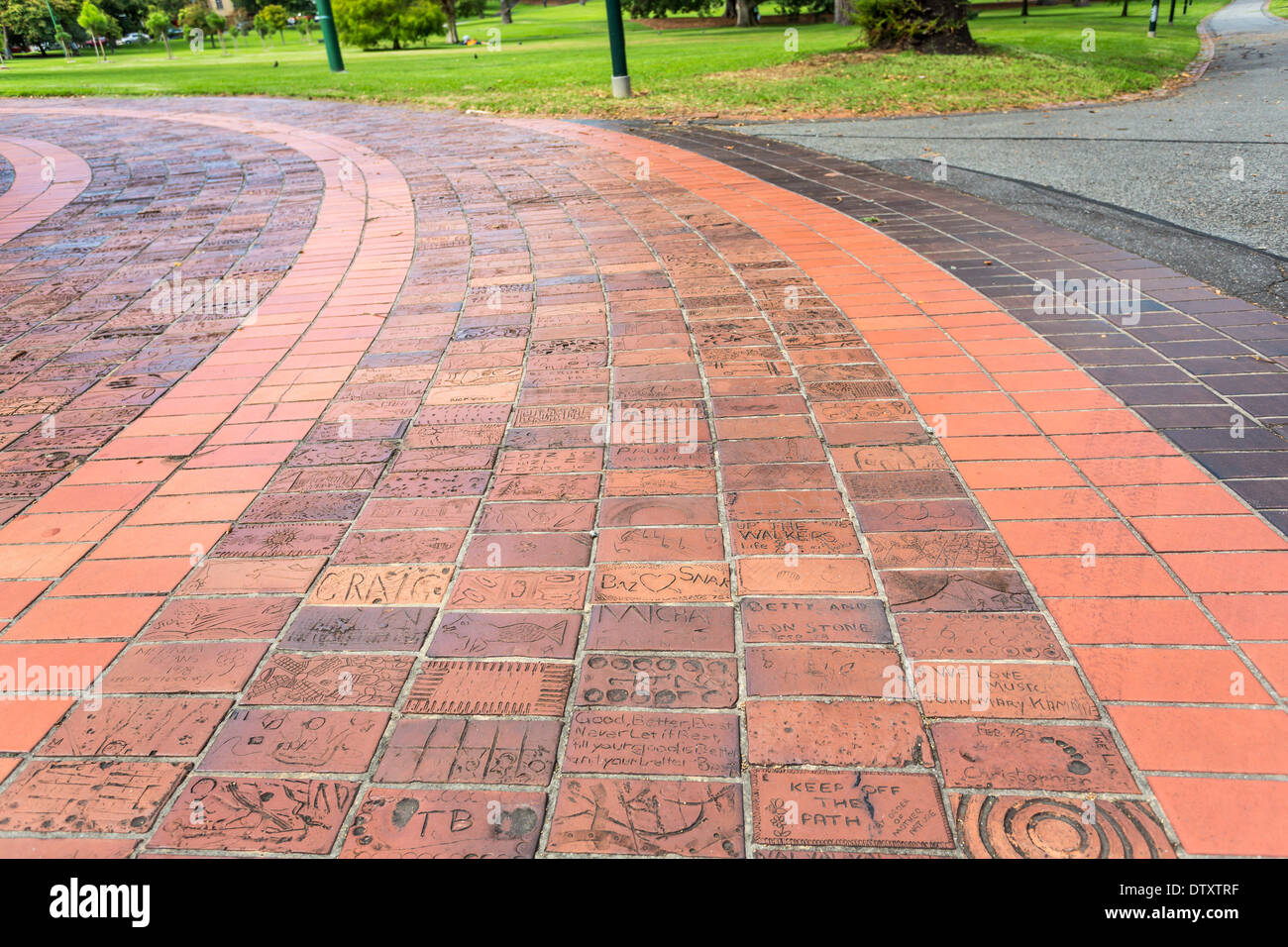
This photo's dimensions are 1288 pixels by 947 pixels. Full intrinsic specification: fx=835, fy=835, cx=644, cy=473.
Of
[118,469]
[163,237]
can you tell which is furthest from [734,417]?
[163,237]

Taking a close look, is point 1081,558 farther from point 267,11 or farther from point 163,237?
point 267,11

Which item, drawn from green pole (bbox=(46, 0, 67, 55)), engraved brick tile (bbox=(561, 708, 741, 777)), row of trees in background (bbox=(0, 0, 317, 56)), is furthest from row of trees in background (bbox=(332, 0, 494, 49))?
engraved brick tile (bbox=(561, 708, 741, 777))

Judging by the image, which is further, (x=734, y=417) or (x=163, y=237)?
(x=163, y=237)

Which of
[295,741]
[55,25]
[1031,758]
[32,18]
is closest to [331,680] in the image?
[295,741]

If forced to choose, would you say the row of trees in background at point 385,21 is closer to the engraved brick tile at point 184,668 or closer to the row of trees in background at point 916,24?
the row of trees in background at point 916,24

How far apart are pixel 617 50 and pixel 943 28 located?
19.8 ft

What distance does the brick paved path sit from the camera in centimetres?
163

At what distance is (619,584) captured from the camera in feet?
7.34

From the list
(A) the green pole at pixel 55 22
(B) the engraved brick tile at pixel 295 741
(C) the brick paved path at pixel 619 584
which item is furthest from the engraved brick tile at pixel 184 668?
(A) the green pole at pixel 55 22

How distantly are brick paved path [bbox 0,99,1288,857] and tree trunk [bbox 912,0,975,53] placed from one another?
11.5 metres

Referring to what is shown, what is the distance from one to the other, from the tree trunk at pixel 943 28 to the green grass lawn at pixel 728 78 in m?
0.50

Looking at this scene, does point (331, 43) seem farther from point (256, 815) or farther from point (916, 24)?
point (256, 815)

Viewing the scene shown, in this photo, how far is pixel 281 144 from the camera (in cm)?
884
